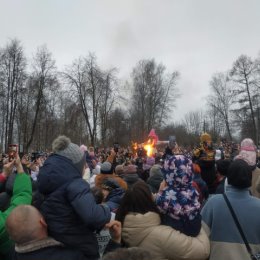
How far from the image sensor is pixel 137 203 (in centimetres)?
363

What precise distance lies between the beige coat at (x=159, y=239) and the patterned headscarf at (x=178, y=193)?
0.13 metres

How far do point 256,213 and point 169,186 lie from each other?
0.92m

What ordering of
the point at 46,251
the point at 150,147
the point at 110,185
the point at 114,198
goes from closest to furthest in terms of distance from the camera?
1. the point at 46,251
2. the point at 114,198
3. the point at 110,185
4. the point at 150,147

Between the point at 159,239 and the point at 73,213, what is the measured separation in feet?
2.28

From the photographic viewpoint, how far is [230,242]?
155 inches

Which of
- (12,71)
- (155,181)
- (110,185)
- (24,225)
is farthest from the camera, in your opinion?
(12,71)

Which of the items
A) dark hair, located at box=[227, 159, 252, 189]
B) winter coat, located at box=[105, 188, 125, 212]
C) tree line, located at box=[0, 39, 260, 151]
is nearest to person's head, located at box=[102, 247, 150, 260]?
dark hair, located at box=[227, 159, 252, 189]

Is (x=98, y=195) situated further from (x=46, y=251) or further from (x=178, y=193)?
(x=46, y=251)

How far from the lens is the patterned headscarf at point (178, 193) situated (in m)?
3.53

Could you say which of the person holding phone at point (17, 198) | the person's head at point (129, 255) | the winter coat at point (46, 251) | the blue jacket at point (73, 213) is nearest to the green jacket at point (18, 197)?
the person holding phone at point (17, 198)

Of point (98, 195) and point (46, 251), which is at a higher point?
point (98, 195)

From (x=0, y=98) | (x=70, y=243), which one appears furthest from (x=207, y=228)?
(x=0, y=98)

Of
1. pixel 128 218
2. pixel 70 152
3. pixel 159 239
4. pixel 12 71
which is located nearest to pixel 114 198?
pixel 70 152

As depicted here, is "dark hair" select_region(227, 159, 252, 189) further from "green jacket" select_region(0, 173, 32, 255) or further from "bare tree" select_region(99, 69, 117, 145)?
"bare tree" select_region(99, 69, 117, 145)
